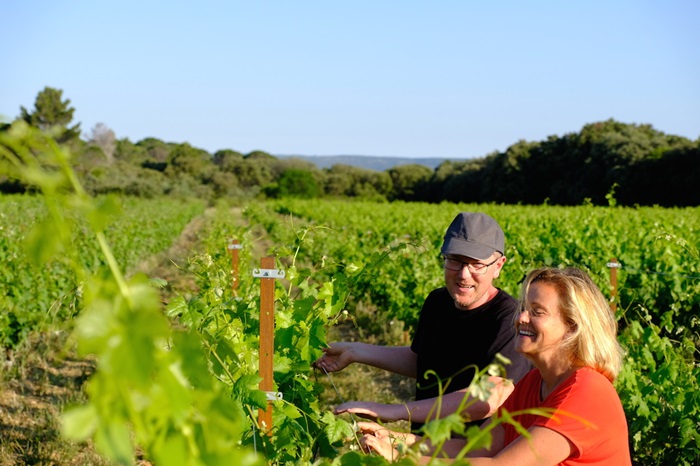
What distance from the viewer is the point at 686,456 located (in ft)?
13.2

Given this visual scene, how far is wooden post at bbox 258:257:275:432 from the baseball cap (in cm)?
67

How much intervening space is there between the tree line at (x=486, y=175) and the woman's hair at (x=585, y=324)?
21.8 metres

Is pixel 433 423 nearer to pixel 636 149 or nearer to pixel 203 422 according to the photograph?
pixel 203 422

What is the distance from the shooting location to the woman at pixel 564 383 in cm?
195

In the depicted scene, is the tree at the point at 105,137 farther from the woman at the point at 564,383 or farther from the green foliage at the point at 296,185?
the woman at the point at 564,383

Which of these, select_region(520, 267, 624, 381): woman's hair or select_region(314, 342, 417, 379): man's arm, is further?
select_region(314, 342, 417, 379): man's arm

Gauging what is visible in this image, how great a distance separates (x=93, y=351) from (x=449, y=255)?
2265 mm

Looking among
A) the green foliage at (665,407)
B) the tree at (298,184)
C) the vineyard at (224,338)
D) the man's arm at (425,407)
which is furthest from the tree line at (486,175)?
the man's arm at (425,407)

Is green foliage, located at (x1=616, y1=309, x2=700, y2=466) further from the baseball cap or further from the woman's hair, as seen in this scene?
the woman's hair

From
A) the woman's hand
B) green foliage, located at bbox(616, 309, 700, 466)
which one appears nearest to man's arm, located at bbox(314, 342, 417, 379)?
the woman's hand

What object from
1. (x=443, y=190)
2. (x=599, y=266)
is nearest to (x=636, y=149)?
(x=443, y=190)

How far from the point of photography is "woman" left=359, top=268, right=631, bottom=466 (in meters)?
1.95

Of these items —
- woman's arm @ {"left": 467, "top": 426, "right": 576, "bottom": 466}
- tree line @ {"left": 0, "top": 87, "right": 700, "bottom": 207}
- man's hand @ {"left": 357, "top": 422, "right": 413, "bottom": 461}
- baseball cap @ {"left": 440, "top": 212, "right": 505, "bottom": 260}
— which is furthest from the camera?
tree line @ {"left": 0, "top": 87, "right": 700, "bottom": 207}

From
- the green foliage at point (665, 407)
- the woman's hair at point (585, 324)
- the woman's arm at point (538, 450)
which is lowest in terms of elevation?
the green foliage at point (665, 407)
